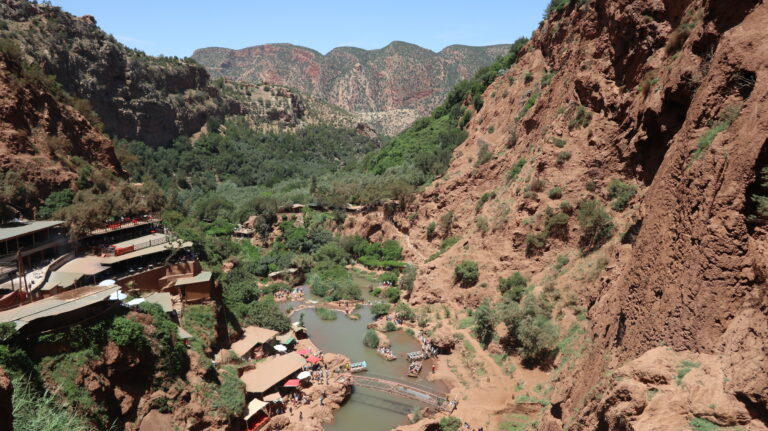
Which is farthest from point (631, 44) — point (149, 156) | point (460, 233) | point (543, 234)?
point (149, 156)

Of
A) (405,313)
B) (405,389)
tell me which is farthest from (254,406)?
(405,313)

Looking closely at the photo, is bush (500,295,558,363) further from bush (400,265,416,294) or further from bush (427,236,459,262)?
bush (427,236,459,262)

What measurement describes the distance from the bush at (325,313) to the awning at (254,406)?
14.2 m

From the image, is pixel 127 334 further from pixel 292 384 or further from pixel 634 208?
pixel 634 208

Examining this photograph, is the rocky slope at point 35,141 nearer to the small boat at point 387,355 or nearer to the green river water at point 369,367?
the green river water at point 369,367

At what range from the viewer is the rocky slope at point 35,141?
2828 cm

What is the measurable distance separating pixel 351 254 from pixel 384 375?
2576 centimetres

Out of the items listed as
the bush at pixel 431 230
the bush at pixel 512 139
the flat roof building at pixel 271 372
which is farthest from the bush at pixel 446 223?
the flat roof building at pixel 271 372

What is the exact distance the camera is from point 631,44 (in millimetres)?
26438

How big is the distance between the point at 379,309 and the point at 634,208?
19.5 metres

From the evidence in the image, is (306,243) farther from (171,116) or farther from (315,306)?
(171,116)

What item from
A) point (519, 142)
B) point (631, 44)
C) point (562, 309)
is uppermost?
point (631, 44)

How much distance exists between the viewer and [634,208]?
2520 cm

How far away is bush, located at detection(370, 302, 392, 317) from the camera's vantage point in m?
36.8
